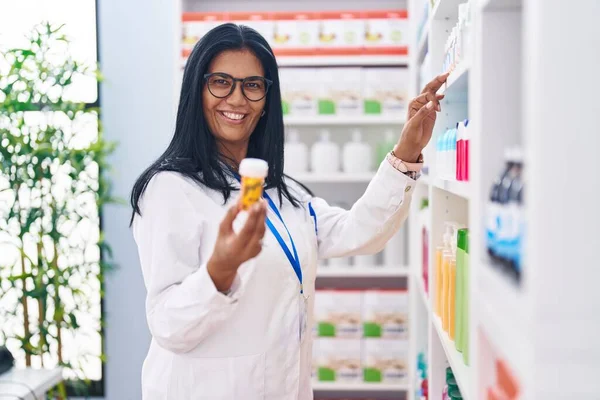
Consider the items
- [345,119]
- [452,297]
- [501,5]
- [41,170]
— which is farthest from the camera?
[345,119]

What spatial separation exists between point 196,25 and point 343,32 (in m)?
0.75

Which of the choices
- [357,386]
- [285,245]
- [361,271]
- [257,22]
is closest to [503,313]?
[285,245]

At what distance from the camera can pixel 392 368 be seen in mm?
3193

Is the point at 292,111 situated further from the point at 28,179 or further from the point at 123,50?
the point at 28,179

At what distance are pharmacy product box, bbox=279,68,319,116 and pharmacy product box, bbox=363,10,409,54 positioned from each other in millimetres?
332

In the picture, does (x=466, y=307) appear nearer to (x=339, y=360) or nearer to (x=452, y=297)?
(x=452, y=297)

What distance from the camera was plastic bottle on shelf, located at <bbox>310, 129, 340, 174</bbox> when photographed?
319 centimetres

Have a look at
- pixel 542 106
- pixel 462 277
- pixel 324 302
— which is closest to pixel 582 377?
pixel 542 106

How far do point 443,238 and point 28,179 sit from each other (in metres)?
2.11

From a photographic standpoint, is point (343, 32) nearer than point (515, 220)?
No

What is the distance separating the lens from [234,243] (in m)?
1.23

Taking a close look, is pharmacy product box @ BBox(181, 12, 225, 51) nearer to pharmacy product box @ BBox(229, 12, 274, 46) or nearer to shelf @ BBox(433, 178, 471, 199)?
pharmacy product box @ BBox(229, 12, 274, 46)

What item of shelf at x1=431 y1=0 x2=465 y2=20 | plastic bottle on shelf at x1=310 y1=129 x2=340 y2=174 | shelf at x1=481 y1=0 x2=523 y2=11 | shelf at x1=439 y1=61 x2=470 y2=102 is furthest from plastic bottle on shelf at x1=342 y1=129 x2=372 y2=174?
shelf at x1=481 y1=0 x2=523 y2=11

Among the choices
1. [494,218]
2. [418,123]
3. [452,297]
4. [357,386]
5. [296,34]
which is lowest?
[357,386]
